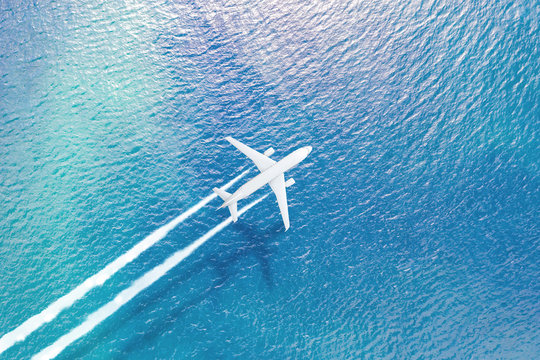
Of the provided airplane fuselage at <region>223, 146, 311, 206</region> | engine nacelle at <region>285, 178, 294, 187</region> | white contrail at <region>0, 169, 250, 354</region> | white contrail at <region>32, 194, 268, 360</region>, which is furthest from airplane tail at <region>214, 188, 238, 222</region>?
engine nacelle at <region>285, 178, 294, 187</region>

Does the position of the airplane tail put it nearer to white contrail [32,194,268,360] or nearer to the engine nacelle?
white contrail [32,194,268,360]

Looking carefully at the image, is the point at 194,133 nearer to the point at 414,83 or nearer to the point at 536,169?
Answer: the point at 414,83

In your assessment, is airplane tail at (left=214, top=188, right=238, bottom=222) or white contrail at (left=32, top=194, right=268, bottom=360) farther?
airplane tail at (left=214, top=188, right=238, bottom=222)

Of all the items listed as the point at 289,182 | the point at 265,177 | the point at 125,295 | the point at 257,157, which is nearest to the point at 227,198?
the point at 265,177

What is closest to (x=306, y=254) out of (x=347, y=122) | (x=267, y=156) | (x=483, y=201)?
(x=267, y=156)

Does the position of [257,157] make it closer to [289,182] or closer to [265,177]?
[265,177]
